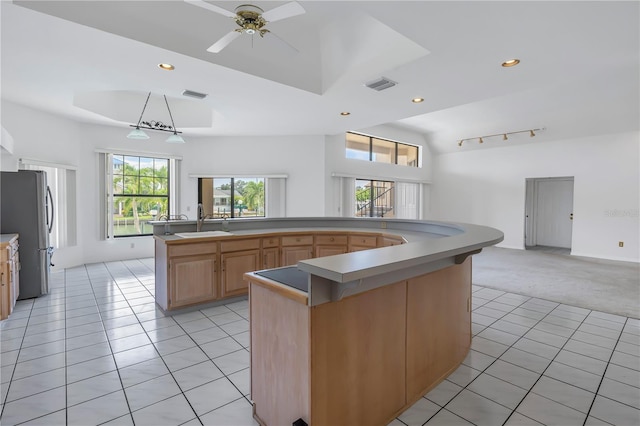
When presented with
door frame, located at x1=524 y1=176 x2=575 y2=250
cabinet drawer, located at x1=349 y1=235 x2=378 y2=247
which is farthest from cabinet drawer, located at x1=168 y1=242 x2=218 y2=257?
door frame, located at x1=524 y1=176 x2=575 y2=250

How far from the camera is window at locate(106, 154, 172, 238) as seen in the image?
20.3 feet

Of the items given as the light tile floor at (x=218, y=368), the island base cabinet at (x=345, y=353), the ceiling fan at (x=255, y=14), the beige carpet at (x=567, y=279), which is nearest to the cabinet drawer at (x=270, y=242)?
the light tile floor at (x=218, y=368)

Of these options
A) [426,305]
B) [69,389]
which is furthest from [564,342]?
[69,389]

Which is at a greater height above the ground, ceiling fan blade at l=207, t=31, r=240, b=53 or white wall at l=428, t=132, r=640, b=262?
ceiling fan blade at l=207, t=31, r=240, b=53

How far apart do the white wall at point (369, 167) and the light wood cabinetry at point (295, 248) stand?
271 centimetres

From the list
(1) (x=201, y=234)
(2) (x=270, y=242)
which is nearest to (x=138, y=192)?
(1) (x=201, y=234)

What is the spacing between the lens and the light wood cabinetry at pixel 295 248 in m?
4.19

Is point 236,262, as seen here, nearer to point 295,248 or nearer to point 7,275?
point 295,248

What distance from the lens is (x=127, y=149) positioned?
244 inches

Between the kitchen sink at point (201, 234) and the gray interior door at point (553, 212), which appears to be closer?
the kitchen sink at point (201, 234)

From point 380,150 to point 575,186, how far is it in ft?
15.5

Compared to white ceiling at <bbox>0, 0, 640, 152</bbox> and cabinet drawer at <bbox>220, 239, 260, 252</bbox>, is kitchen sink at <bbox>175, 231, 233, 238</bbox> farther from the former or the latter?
white ceiling at <bbox>0, 0, 640, 152</bbox>

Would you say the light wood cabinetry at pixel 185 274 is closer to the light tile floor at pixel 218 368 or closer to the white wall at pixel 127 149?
the light tile floor at pixel 218 368

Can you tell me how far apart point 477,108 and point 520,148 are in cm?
230
